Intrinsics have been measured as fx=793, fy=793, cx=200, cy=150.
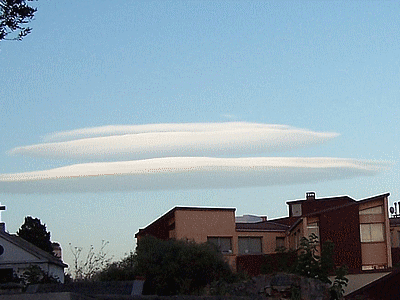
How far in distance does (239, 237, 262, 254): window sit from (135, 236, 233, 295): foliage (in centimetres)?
1889

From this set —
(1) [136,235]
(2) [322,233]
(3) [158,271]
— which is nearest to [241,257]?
(2) [322,233]

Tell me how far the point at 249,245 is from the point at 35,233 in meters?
15.0

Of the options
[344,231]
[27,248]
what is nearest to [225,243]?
[344,231]

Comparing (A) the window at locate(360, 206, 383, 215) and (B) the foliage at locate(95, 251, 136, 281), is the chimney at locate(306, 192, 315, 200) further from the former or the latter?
(B) the foliage at locate(95, 251, 136, 281)

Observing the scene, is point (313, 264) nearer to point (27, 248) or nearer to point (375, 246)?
point (27, 248)

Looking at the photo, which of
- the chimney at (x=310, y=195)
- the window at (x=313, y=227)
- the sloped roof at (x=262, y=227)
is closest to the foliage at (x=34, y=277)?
the window at (x=313, y=227)

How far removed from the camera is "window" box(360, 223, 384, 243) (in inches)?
2144

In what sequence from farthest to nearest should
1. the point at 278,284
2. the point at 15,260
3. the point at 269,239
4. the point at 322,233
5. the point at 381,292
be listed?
the point at 269,239 → the point at 322,233 → the point at 15,260 → the point at 381,292 → the point at 278,284

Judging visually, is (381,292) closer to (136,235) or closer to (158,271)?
(158,271)

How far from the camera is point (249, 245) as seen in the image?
56.7 meters

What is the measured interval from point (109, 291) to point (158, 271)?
32.3 feet

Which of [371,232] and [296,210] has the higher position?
[296,210]

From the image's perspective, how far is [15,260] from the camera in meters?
43.0

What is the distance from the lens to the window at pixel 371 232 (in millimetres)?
54469
